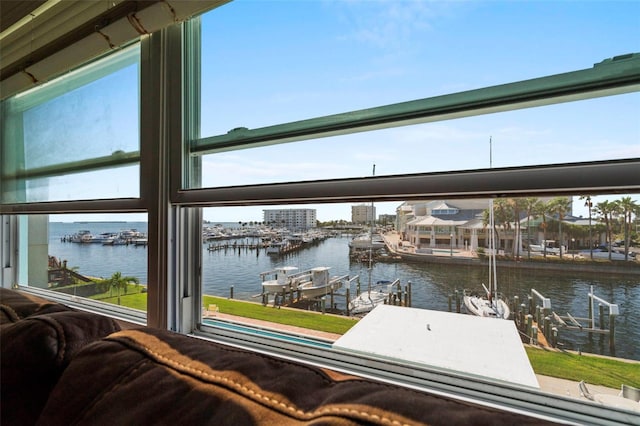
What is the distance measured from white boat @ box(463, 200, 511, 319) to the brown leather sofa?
22.2 inches

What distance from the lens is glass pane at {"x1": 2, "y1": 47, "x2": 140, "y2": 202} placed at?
1695 mm

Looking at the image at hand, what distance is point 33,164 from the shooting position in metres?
2.31

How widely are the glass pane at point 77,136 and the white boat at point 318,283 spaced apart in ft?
3.44

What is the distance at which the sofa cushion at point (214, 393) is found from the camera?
40 cm

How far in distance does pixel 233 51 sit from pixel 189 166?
557 millimetres

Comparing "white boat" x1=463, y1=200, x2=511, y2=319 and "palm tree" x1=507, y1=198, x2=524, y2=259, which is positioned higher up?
"palm tree" x1=507, y1=198, x2=524, y2=259

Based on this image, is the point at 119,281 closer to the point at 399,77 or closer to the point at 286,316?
the point at 286,316

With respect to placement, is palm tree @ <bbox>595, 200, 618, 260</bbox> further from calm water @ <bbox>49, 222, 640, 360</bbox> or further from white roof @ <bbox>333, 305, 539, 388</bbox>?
white roof @ <bbox>333, 305, 539, 388</bbox>

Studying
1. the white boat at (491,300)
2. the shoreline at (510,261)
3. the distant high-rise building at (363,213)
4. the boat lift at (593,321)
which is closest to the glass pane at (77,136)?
the distant high-rise building at (363,213)

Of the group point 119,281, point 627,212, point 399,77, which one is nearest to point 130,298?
point 119,281

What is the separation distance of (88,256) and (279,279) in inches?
58.3

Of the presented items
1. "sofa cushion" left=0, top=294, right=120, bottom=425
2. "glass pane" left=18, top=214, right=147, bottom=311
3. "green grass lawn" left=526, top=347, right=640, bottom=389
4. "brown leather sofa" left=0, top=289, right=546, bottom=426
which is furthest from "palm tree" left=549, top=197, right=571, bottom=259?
"glass pane" left=18, top=214, right=147, bottom=311

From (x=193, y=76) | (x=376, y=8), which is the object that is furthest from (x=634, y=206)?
(x=193, y=76)

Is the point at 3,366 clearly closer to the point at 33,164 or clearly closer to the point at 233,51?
the point at 233,51
